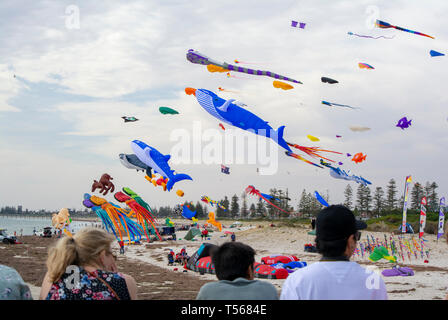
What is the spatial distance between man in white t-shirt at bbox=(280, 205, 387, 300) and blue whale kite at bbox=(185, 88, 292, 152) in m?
8.14

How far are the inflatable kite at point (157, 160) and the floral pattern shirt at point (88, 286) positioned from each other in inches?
518

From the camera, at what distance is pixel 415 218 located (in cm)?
3344

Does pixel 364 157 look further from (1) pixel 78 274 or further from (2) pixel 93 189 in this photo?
(1) pixel 78 274

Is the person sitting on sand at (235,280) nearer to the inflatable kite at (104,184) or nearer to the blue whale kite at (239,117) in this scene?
the blue whale kite at (239,117)

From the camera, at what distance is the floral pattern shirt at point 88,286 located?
212cm

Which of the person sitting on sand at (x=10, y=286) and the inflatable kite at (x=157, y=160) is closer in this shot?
the person sitting on sand at (x=10, y=286)

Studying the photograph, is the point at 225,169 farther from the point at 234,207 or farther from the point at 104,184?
the point at 234,207

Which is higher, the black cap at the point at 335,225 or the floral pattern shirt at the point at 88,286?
the black cap at the point at 335,225

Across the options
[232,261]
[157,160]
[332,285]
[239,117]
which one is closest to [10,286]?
[232,261]

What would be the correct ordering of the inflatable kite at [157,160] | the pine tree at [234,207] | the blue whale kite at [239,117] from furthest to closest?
the pine tree at [234,207], the inflatable kite at [157,160], the blue whale kite at [239,117]

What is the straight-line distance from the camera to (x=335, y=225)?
2.03 m

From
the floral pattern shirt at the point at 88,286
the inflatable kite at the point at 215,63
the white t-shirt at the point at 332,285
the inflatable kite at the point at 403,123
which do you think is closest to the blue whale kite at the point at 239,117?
the inflatable kite at the point at 215,63

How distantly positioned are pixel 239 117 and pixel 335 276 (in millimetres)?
8363
